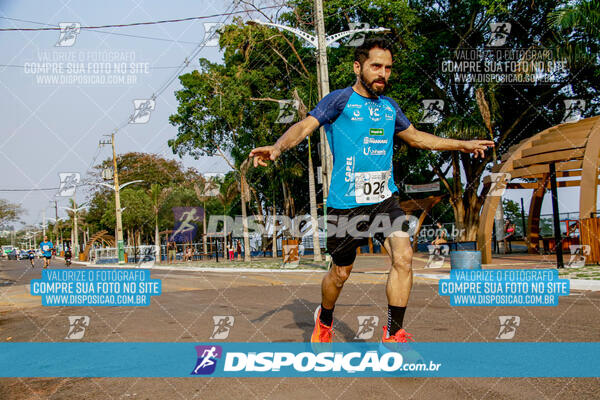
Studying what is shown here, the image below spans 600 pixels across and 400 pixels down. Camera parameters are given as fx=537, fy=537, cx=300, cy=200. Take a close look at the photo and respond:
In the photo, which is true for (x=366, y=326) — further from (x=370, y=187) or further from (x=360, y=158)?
(x=360, y=158)

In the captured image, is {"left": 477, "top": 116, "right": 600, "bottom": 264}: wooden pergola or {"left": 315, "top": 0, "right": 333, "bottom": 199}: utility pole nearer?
{"left": 477, "top": 116, "right": 600, "bottom": 264}: wooden pergola

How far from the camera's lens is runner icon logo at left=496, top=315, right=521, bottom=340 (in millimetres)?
4755

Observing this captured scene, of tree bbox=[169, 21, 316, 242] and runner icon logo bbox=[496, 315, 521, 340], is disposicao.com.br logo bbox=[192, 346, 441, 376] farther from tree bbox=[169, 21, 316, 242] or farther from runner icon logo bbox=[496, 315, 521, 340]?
tree bbox=[169, 21, 316, 242]

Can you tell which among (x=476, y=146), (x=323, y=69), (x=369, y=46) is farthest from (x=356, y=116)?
(x=323, y=69)

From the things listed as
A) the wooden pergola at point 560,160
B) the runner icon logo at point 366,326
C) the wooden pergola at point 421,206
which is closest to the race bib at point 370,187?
the runner icon logo at point 366,326

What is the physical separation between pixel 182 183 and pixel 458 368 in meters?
58.0

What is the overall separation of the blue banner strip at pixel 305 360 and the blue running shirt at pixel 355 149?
3.62ft

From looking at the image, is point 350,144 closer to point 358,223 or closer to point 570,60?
point 358,223

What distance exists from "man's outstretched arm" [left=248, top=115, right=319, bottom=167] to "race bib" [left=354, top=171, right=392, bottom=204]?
49 centimetres

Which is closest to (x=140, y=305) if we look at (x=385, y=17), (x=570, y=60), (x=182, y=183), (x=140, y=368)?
(x=140, y=368)

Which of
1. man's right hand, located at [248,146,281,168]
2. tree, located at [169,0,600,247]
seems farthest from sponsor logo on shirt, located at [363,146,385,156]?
tree, located at [169,0,600,247]

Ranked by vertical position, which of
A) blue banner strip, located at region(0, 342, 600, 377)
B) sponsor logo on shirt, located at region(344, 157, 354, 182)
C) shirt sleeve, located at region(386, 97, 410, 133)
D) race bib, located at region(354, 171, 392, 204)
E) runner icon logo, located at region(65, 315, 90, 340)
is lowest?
runner icon logo, located at region(65, 315, 90, 340)

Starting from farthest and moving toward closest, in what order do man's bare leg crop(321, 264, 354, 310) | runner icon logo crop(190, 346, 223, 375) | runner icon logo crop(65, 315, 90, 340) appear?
1. runner icon logo crop(65, 315, 90, 340)
2. man's bare leg crop(321, 264, 354, 310)
3. runner icon logo crop(190, 346, 223, 375)

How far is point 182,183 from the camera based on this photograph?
59.8m
